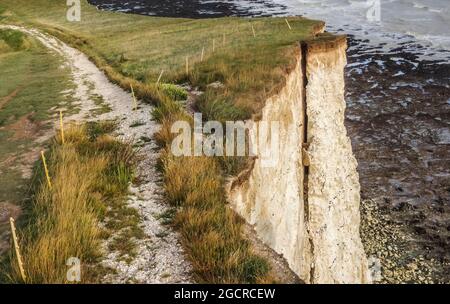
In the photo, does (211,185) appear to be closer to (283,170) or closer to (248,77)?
(283,170)

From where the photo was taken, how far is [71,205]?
9.41 metres

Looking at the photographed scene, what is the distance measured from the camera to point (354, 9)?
81750 mm

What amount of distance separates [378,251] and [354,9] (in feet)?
218

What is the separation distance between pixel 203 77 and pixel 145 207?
471 inches

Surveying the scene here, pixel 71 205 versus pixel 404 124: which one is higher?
pixel 71 205

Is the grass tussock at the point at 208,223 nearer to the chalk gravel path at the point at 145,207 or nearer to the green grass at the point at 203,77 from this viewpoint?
the green grass at the point at 203,77

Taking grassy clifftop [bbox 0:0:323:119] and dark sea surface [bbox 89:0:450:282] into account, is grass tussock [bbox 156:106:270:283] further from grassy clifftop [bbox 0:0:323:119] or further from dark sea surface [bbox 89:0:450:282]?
dark sea surface [bbox 89:0:450:282]

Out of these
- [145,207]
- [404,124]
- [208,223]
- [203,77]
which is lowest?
[404,124]

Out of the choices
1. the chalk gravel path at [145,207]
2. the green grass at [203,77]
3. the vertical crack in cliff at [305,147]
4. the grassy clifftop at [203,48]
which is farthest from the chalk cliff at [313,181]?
the chalk gravel path at [145,207]

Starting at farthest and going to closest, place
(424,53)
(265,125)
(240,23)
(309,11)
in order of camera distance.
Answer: (309,11)
(424,53)
(240,23)
(265,125)

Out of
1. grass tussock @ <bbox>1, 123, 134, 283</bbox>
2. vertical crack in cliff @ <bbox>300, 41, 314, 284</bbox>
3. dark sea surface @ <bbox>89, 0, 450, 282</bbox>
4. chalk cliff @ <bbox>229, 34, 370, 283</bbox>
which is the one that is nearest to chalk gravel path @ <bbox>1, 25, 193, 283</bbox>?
grass tussock @ <bbox>1, 123, 134, 283</bbox>

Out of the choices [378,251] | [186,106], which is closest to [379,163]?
[378,251]

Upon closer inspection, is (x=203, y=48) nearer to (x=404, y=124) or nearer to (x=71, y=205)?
(x=71, y=205)

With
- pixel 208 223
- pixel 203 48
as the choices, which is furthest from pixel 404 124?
pixel 208 223
